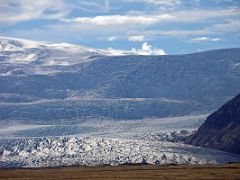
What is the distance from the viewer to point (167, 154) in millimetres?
128375

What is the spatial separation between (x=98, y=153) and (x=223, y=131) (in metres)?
33.5

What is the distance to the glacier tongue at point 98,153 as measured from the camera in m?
125

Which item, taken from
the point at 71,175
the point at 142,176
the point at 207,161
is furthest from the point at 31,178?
the point at 207,161

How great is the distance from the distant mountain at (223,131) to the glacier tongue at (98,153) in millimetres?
5835

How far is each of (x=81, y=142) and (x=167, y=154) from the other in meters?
29.7

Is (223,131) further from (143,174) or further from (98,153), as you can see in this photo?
(143,174)

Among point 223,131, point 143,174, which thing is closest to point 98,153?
point 223,131

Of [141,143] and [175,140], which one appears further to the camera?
[175,140]

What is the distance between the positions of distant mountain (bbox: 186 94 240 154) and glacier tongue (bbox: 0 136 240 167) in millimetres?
5835

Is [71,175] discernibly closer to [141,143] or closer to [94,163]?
[94,163]

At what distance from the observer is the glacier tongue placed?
409 feet

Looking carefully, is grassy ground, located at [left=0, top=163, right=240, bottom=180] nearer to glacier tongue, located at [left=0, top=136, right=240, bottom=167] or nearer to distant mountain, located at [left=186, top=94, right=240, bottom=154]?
glacier tongue, located at [left=0, top=136, right=240, bottom=167]

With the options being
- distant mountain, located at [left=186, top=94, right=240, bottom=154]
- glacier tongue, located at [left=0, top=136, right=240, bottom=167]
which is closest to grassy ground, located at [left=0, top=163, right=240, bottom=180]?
glacier tongue, located at [left=0, top=136, right=240, bottom=167]

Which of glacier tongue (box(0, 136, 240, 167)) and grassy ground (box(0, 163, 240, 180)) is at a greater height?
grassy ground (box(0, 163, 240, 180))
